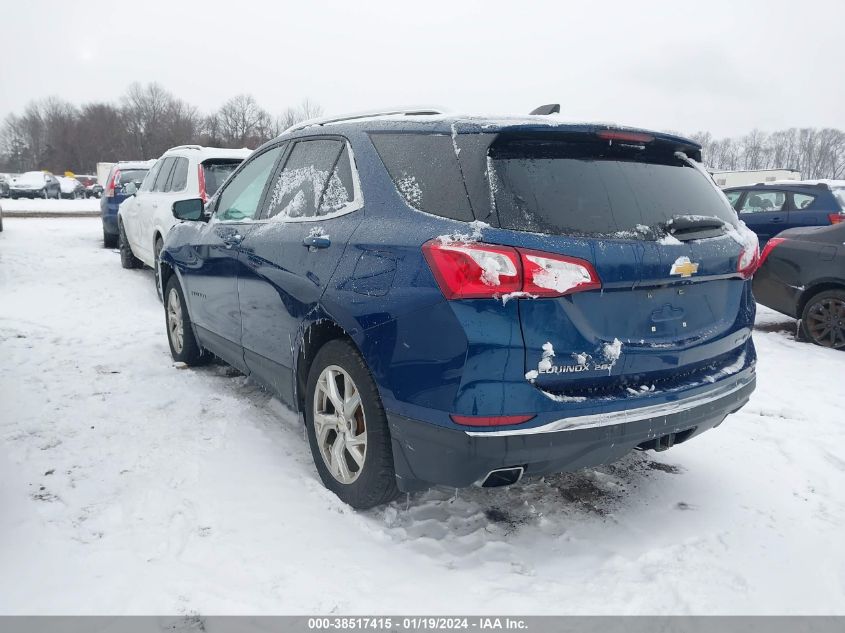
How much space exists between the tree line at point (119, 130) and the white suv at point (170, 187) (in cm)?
6820

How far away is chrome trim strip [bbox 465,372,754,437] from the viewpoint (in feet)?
7.42

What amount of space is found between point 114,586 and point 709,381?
256 cm

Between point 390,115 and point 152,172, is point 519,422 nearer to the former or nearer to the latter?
point 390,115

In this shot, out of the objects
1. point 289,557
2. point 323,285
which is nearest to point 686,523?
point 289,557

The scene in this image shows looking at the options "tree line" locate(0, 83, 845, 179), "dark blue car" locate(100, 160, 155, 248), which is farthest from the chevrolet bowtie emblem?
"tree line" locate(0, 83, 845, 179)

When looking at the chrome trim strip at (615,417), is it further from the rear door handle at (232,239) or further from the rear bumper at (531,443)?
the rear door handle at (232,239)

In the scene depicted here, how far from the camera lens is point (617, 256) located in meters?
2.36

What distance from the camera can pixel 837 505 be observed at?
3.14 meters

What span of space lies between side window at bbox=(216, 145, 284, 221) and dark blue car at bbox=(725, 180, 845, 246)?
25.8ft

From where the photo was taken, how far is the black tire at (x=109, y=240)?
504 inches

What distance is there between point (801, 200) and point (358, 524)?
897 cm

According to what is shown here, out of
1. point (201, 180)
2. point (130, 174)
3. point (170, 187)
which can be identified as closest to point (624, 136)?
point (201, 180)

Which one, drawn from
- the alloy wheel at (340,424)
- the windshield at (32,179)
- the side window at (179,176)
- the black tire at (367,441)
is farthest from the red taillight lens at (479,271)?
the windshield at (32,179)

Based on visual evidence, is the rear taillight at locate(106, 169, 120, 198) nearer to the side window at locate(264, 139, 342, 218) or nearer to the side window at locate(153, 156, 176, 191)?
the side window at locate(153, 156, 176, 191)
